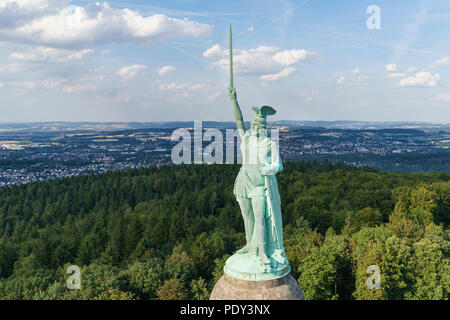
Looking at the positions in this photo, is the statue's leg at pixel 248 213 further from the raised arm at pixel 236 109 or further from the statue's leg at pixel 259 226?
the raised arm at pixel 236 109

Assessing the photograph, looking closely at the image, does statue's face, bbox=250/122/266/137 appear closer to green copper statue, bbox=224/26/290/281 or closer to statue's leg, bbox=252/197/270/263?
green copper statue, bbox=224/26/290/281

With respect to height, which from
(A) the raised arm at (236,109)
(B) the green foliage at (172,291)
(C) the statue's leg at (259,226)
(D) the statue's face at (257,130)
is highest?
(A) the raised arm at (236,109)

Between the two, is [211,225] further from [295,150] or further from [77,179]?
[295,150]

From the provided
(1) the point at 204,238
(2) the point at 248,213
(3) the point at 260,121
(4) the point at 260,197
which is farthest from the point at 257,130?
(1) the point at 204,238

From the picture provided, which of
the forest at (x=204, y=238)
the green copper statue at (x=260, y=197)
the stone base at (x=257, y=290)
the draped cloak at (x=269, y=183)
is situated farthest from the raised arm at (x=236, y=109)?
the forest at (x=204, y=238)

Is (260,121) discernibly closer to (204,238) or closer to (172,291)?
(172,291)

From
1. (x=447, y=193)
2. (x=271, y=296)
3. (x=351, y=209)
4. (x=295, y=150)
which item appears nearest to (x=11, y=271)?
(x=271, y=296)

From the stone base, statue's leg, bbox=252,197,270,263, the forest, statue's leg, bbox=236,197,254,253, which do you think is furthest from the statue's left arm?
A: the forest

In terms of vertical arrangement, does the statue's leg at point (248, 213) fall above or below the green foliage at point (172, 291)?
above
